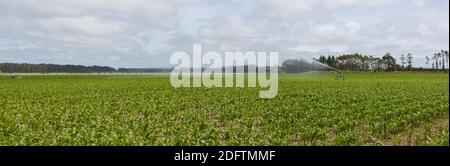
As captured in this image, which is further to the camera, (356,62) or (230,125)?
(356,62)

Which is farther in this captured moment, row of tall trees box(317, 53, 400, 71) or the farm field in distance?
row of tall trees box(317, 53, 400, 71)

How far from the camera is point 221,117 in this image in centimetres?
1828

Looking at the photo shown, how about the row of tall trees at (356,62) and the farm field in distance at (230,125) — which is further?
the row of tall trees at (356,62)
